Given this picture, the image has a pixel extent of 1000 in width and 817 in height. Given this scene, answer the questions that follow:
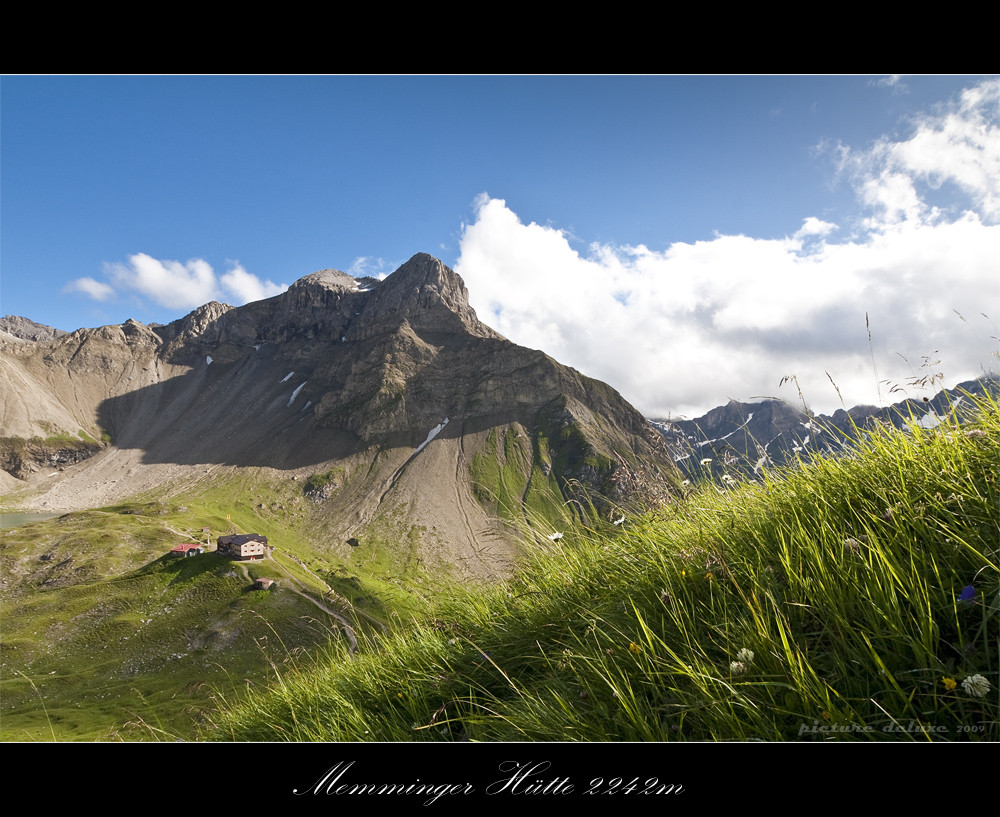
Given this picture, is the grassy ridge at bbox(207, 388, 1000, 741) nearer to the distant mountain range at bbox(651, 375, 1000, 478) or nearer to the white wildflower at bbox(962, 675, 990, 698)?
the white wildflower at bbox(962, 675, 990, 698)

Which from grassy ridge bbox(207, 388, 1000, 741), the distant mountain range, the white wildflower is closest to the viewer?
the white wildflower

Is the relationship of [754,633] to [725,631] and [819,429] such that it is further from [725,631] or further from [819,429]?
[819,429]

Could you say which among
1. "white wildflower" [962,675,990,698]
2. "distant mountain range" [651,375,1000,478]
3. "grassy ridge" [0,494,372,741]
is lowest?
"grassy ridge" [0,494,372,741]

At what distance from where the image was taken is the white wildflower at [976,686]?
1786 millimetres

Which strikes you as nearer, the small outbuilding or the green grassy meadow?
the green grassy meadow

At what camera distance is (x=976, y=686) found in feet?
5.95

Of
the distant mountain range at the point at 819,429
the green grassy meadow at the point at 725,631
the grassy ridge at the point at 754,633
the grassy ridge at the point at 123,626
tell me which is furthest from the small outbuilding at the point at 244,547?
the distant mountain range at the point at 819,429

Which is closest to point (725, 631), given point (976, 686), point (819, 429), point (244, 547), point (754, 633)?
point (754, 633)

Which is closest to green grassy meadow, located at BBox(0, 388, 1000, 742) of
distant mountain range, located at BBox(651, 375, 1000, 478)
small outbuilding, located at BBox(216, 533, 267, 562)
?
distant mountain range, located at BBox(651, 375, 1000, 478)

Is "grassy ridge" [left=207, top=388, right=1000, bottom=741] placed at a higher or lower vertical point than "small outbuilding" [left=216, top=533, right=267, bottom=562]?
higher

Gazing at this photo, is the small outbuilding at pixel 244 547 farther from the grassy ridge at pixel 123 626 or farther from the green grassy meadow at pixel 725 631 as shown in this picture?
the green grassy meadow at pixel 725 631

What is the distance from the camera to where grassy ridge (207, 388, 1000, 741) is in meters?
2.04

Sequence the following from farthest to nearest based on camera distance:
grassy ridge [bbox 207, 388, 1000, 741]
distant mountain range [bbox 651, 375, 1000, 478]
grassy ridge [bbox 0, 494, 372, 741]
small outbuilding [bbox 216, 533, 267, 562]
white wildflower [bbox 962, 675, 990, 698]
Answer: small outbuilding [bbox 216, 533, 267, 562]
grassy ridge [bbox 0, 494, 372, 741]
distant mountain range [bbox 651, 375, 1000, 478]
grassy ridge [bbox 207, 388, 1000, 741]
white wildflower [bbox 962, 675, 990, 698]
